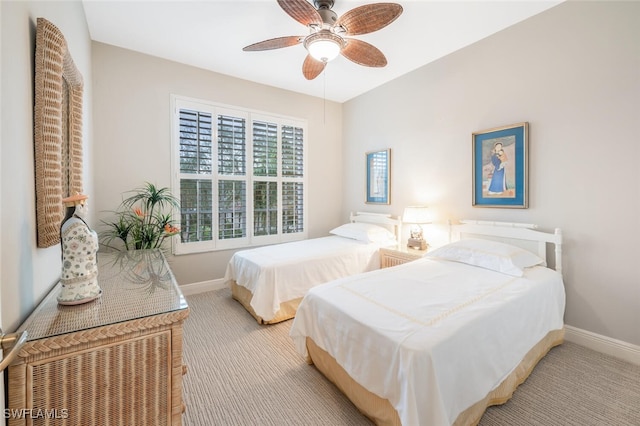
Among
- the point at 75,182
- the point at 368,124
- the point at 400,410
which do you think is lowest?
the point at 400,410

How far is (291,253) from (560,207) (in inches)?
102

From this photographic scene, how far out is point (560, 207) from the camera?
2395 millimetres

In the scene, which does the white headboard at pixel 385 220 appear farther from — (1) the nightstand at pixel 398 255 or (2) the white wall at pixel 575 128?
(2) the white wall at pixel 575 128

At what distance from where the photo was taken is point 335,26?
2.09 metres

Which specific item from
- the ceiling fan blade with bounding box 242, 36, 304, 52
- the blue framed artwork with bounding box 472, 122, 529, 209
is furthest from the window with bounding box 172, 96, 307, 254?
the blue framed artwork with bounding box 472, 122, 529, 209

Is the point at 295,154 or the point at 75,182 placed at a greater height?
the point at 295,154

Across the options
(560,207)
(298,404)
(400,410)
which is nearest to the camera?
(400,410)

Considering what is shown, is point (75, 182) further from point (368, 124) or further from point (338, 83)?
point (368, 124)

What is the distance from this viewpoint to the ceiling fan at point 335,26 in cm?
185

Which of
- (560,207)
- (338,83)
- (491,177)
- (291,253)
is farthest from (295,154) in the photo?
(560,207)

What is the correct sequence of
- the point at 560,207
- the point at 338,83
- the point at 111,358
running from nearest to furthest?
the point at 111,358
the point at 560,207
the point at 338,83

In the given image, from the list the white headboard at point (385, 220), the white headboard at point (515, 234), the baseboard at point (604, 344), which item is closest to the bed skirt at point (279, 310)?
the white headboard at point (385, 220)

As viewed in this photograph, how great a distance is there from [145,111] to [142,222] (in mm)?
1328

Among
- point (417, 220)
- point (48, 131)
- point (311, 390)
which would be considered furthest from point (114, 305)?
point (417, 220)
